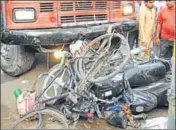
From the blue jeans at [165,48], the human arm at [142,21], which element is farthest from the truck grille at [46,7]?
the blue jeans at [165,48]

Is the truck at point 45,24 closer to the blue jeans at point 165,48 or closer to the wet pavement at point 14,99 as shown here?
the wet pavement at point 14,99

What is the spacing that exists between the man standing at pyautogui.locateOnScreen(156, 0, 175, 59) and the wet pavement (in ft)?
6.68

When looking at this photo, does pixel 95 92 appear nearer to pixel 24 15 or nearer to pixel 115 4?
pixel 24 15

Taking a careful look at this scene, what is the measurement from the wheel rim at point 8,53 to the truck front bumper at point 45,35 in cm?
61

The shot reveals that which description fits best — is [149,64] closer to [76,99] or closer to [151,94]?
[151,94]

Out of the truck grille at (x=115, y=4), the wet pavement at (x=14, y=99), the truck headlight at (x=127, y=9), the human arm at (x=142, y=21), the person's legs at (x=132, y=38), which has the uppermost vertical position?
the truck grille at (x=115, y=4)

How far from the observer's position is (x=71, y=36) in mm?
5980

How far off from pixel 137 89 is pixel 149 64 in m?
0.54

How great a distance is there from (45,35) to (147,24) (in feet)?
7.41

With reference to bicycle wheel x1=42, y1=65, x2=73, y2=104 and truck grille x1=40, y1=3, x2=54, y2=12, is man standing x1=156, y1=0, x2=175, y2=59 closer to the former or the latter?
truck grille x1=40, y1=3, x2=54, y2=12

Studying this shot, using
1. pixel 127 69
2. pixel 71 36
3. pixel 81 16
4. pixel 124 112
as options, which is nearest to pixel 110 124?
pixel 124 112

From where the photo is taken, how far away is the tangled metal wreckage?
448 cm

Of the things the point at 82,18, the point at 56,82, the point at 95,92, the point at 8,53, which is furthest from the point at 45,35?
the point at 95,92

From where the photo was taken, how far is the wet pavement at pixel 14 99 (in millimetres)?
4672
